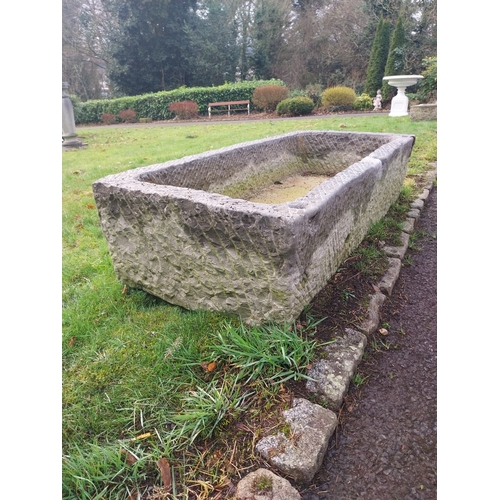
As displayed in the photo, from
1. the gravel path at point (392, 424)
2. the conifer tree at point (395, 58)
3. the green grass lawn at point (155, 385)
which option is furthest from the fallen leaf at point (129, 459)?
the conifer tree at point (395, 58)

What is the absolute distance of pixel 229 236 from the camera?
5.67 feet

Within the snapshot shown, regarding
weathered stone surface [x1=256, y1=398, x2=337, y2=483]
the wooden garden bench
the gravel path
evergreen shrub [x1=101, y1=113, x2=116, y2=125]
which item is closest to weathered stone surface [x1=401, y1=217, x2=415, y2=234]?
the gravel path

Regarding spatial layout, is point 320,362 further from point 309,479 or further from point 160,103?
point 160,103

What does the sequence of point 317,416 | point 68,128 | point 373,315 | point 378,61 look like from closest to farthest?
point 317,416
point 373,315
point 68,128
point 378,61

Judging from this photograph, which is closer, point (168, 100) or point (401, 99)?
point (401, 99)

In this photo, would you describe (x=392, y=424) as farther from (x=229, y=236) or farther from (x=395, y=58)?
(x=395, y=58)

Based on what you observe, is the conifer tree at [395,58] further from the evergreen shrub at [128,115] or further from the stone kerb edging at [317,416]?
the stone kerb edging at [317,416]

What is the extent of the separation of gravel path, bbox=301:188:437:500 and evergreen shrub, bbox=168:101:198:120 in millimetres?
14634

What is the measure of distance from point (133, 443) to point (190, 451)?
0.24 m

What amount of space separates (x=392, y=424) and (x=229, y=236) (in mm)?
1085

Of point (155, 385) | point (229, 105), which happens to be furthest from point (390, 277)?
point (229, 105)

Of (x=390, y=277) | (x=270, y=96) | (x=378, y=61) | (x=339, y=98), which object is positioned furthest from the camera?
(x=378, y=61)

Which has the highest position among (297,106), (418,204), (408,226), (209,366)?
(297,106)

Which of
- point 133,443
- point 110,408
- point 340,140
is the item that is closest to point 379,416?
point 133,443
